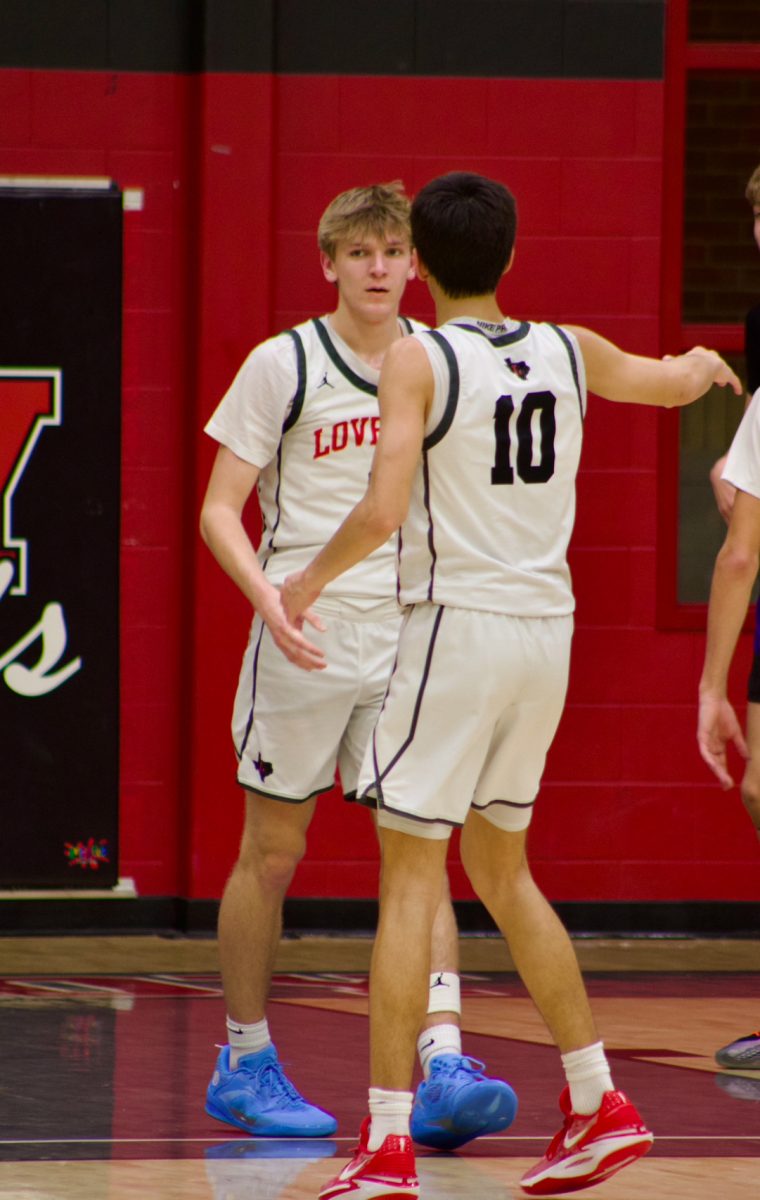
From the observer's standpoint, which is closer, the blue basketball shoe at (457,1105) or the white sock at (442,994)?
the blue basketball shoe at (457,1105)

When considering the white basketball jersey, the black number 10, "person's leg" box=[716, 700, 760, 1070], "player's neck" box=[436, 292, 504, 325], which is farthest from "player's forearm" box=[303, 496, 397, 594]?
"person's leg" box=[716, 700, 760, 1070]

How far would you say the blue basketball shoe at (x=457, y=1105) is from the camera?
4.46 meters

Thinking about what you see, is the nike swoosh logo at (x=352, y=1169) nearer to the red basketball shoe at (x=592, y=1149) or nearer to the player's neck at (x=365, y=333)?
the red basketball shoe at (x=592, y=1149)


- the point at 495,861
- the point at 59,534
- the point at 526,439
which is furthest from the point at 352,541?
the point at 59,534

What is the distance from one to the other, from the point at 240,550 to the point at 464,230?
89 cm

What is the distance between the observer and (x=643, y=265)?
7711 mm

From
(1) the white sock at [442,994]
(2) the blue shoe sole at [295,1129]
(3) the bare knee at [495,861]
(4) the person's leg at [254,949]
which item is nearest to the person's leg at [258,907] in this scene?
(4) the person's leg at [254,949]

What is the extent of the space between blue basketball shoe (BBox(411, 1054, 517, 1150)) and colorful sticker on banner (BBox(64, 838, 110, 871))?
3.14 meters

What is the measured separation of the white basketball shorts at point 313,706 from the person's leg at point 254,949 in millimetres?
74

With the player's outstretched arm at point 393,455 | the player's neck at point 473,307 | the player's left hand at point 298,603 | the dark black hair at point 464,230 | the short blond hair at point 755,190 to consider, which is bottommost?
the player's left hand at point 298,603

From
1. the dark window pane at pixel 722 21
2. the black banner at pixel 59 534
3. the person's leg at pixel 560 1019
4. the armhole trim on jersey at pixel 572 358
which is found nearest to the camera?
the person's leg at pixel 560 1019

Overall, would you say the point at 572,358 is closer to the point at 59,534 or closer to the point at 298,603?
the point at 298,603

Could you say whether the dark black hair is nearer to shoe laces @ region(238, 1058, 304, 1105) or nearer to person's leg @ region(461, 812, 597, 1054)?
person's leg @ region(461, 812, 597, 1054)

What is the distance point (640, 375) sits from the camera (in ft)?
14.0
